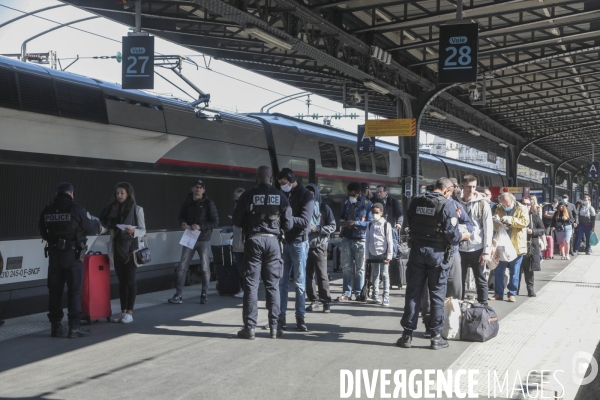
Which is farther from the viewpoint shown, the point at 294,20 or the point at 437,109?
the point at 437,109

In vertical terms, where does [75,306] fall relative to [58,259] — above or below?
below

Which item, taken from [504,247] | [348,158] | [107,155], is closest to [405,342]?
[504,247]

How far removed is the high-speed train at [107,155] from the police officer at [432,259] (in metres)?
4.55

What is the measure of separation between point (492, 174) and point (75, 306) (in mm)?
33092

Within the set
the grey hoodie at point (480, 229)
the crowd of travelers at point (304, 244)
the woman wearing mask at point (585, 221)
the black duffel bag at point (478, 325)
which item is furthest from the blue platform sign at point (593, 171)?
the black duffel bag at point (478, 325)

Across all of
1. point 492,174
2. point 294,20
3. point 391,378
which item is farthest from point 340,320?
point 492,174

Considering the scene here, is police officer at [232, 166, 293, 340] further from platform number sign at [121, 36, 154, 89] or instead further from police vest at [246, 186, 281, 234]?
platform number sign at [121, 36, 154, 89]

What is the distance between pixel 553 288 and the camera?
40.1 feet

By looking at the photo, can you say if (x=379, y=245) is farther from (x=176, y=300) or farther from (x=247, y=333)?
(x=247, y=333)

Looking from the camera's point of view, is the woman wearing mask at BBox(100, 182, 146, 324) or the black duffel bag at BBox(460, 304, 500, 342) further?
the woman wearing mask at BBox(100, 182, 146, 324)

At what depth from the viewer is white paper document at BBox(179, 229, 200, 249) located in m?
9.91

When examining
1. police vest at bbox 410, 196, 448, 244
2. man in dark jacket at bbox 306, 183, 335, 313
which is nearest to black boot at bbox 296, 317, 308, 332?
man in dark jacket at bbox 306, 183, 335, 313

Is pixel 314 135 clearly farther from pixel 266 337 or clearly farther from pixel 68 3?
pixel 266 337

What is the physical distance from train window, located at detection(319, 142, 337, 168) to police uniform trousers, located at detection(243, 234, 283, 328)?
9962 mm
